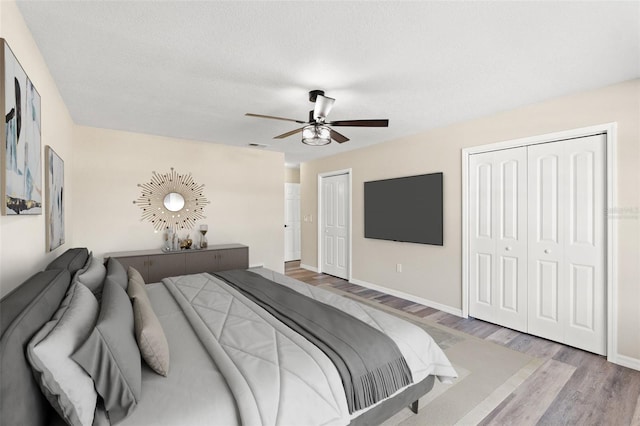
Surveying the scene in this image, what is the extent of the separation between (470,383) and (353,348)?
1.31 m

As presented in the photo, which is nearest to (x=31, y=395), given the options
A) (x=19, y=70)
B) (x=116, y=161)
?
(x=19, y=70)

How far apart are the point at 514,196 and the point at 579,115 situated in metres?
0.91

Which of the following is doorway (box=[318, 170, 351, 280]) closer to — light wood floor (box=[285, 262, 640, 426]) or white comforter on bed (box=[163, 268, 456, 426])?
light wood floor (box=[285, 262, 640, 426])

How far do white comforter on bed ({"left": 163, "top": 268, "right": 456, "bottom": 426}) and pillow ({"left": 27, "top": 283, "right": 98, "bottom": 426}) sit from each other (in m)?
0.50

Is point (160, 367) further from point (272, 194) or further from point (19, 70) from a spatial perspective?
point (272, 194)

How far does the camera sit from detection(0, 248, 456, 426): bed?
99 centimetres

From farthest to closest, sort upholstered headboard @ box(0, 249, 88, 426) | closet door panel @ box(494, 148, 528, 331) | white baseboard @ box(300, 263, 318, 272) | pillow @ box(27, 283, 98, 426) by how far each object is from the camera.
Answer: white baseboard @ box(300, 263, 318, 272)
closet door panel @ box(494, 148, 528, 331)
pillow @ box(27, 283, 98, 426)
upholstered headboard @ box(0, 249, 88, 426)

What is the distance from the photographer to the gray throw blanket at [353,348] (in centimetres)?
147

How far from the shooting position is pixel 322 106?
2561mm

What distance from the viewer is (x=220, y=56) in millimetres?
2115

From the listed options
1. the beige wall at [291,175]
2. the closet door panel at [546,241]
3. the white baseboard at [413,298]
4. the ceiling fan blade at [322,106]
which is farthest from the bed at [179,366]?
the beige wall at [291,175]

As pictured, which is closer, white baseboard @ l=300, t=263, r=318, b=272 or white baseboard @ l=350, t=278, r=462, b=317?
white baseboard @ l=350, t=278, r=462, b=317

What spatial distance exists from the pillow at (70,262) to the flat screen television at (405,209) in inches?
145

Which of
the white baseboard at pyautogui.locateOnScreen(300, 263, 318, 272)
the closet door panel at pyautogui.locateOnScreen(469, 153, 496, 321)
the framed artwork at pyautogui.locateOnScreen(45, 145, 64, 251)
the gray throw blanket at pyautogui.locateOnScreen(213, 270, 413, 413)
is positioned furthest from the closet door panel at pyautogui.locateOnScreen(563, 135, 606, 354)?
the framed artwork at pyautogui.locateOnScreen(45, 145, 64, 251)
